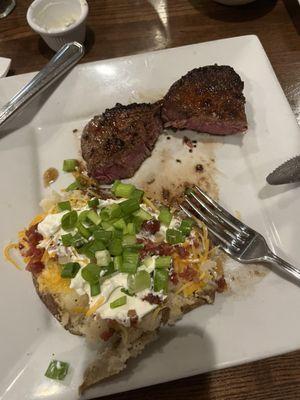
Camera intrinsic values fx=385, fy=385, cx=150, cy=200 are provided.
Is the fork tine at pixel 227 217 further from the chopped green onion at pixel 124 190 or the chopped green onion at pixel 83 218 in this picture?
the chopped green onion at pixel 83 218

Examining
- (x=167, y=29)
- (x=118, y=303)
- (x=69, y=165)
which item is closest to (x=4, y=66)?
(x=69, y=165)

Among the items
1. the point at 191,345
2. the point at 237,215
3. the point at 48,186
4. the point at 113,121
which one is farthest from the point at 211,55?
the point at 191,345

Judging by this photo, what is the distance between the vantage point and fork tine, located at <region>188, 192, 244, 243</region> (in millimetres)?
2381

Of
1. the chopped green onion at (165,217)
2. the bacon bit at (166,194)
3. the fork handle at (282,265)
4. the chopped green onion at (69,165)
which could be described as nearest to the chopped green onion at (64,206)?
the chopped green onion at (69,165)

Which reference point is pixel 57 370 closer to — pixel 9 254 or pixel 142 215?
pixel 9 254

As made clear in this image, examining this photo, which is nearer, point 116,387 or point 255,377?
point 116,387

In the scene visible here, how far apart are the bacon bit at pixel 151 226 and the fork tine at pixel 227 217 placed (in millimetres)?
431

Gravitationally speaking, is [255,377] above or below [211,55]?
below

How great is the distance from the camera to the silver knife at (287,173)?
7.88 feet

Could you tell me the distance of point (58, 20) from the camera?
11.1ft

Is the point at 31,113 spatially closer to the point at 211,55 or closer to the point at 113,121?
the point at 113,121

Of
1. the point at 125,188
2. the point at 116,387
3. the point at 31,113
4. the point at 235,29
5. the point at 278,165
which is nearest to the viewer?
the point at 116,387

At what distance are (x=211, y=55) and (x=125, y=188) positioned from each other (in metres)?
1.40

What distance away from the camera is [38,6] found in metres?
3.27
